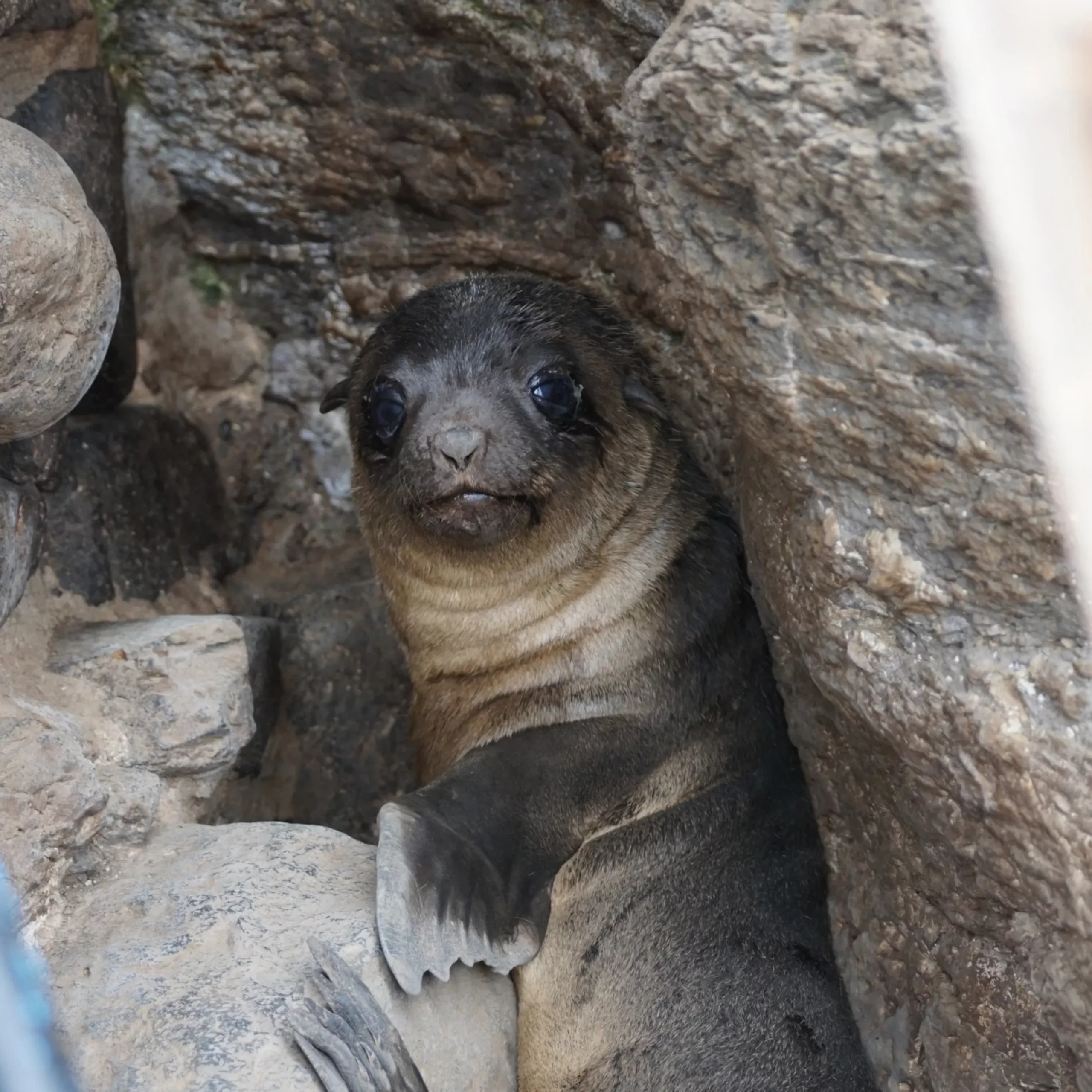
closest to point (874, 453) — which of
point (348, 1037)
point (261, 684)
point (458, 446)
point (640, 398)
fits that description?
point (458, 446)

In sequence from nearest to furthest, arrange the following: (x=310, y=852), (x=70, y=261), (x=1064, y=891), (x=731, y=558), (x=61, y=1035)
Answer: (x=1064, y=891) < (x=61, y=1035) < (x=70, y=261) < (x=310, y=852) < (x=731, y=558)

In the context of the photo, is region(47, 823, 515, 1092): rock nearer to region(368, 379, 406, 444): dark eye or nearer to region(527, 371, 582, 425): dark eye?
region(368, 379, 406, 444): dark eye

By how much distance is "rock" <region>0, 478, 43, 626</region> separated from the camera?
3.94 metres

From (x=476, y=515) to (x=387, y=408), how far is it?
1.71 ft

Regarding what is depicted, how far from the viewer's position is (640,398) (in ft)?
15.1

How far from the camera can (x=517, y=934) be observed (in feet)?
12.4

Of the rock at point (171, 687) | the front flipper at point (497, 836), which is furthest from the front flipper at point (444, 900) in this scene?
the rock at point (171, 687)

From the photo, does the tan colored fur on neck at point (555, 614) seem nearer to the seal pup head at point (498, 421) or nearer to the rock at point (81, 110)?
the seal pup head at point (498, 421)

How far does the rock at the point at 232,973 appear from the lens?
3.23 meters

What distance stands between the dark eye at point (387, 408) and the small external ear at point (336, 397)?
48cm

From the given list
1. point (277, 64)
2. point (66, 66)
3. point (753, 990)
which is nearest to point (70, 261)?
point (66, 66)

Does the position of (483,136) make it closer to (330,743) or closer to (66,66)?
(66,66)

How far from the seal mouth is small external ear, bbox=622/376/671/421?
1.93 ft

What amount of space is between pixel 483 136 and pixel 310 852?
267 cm
